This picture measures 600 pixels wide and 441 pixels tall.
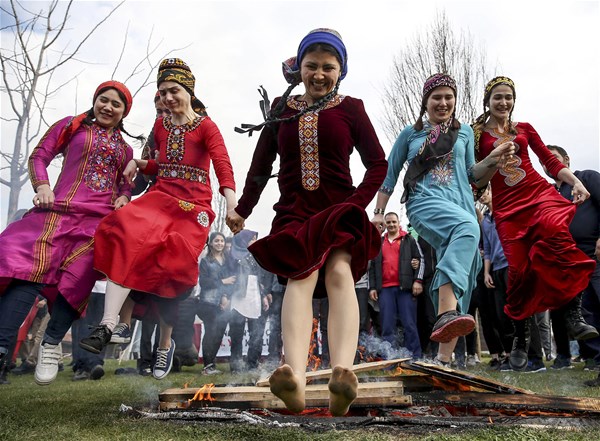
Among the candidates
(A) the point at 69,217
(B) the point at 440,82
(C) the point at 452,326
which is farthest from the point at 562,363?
(A) the point at 69,217

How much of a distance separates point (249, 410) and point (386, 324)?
15.7ft

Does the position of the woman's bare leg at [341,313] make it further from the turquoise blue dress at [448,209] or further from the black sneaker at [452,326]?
the turquoise blue dress at [448,209]

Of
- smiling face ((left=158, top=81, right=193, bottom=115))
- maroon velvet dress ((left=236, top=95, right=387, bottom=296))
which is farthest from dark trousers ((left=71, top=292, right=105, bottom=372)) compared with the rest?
maroon velvet dress ((left=236, top=95, right=387, bottom=296))

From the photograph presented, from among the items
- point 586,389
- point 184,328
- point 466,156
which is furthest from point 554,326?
point 184,328

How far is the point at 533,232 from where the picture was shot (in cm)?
475

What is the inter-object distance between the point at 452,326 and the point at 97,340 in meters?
2.33

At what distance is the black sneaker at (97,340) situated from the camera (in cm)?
375

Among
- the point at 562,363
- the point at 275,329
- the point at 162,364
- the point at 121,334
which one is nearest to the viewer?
the point at 121,334

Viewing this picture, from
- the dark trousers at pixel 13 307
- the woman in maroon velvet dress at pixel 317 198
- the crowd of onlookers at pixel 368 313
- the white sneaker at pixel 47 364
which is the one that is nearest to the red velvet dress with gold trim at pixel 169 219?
the dark trousers at pixel 13 307

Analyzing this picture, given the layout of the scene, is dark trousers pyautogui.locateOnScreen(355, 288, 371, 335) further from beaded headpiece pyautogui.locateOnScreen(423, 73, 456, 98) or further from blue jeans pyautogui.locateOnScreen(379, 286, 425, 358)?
beaded headpiece pyautogui.locateOnScreen(423, 73, 456, 98)

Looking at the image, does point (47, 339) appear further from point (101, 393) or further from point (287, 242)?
point (287, 242)

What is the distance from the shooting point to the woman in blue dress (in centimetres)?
418

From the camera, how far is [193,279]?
4.44 metres

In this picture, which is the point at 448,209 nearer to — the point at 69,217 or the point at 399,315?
the point at 69,217
